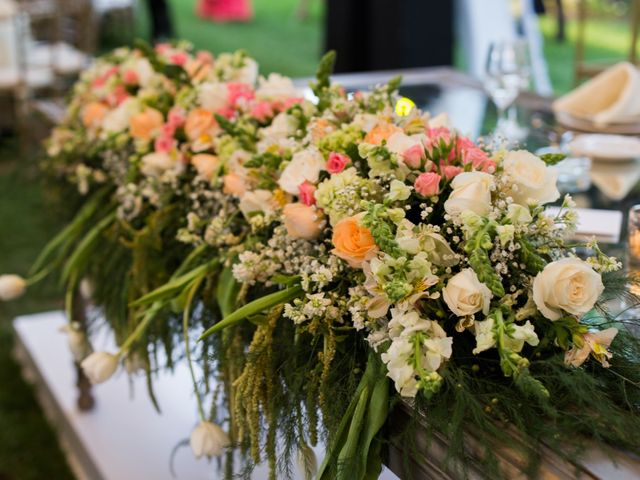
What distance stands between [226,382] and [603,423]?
0.60m

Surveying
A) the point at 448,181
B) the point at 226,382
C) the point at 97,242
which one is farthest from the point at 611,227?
the point at 97,242

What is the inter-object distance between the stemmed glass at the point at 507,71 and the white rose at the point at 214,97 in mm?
801

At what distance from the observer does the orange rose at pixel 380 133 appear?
1.29m

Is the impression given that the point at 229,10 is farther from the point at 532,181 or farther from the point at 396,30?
the point at 532,181

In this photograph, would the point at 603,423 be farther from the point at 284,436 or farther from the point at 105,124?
the point at 105,124

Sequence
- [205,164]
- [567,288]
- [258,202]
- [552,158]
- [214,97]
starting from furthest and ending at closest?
1. [214,97]
2. [205,164]
3. [258,202]
4. [552,158]
5. [567,288]

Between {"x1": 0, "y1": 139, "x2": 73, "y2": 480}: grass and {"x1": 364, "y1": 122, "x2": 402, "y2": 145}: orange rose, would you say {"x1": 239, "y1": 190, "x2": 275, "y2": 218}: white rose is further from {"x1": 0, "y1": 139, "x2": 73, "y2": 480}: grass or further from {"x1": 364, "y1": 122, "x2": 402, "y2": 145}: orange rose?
{"x1": 0, "y1": 139, "x2": 73, "y2": 480}: grass

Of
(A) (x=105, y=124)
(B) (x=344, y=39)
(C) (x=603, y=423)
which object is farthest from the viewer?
(B) (x=344, y=39)

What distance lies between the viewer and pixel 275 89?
1.69 metres

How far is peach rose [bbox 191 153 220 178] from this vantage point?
156cm

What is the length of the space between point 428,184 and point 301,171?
0.22 meters

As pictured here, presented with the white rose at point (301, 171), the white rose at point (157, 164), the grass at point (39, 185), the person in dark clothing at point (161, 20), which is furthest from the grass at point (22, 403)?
the person in dark clothing at point (161, 20)

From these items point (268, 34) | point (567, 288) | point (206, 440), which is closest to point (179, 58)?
point (206, 440)

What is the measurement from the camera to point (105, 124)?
1.92 metres
